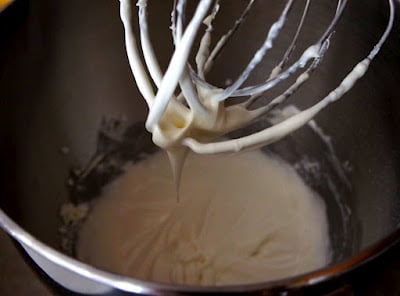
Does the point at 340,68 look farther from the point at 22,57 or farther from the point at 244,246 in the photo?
the point at 22,57

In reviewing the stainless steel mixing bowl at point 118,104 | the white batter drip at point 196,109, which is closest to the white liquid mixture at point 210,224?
the stainless steel mixing bowl at point 118,104

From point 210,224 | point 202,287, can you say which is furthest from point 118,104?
point 202,287

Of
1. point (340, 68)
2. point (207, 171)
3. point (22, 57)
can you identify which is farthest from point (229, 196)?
point (22, 57)

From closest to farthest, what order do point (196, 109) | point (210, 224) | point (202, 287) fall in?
1. point (202, 287)
2. point (196, 109)
3. point (210, 224)

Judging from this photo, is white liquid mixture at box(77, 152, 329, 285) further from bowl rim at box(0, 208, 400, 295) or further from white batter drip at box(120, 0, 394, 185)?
bowl rim at box(0, 208, 400, 295)

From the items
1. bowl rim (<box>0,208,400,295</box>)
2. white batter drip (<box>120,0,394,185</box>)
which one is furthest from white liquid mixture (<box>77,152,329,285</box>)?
bowl rim (<box>0,208,400,295</box>)

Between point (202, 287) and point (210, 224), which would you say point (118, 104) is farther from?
point (202, 287)

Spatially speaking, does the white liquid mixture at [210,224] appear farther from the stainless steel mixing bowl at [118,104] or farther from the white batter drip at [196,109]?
the white batter drip at [196,109]
